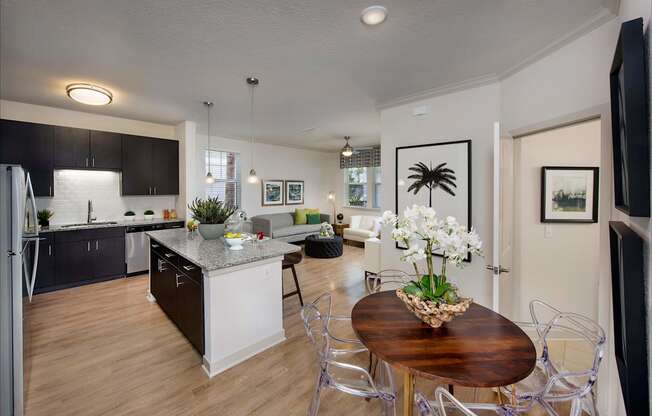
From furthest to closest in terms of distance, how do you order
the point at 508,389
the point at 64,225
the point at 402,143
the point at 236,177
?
the point at 236,177 < the point at 64,225 < the point at 402,143 < the point at 508,389

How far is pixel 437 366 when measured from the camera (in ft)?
3.76

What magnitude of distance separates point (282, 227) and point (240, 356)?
15.2 ft

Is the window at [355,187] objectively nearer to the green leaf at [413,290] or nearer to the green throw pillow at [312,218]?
the green throw pillow at [312,218]

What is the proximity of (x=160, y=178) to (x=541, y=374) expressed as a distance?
5625 millimetres

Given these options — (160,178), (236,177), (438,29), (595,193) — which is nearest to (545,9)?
(438,29)

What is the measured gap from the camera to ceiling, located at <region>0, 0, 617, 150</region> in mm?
1764

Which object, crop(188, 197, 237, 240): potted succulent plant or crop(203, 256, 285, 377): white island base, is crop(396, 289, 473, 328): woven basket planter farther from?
crop(188, 197, 237, 240): potted succulent plant

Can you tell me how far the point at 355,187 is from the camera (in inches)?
312

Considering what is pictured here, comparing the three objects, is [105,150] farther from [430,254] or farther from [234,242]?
[430,254]

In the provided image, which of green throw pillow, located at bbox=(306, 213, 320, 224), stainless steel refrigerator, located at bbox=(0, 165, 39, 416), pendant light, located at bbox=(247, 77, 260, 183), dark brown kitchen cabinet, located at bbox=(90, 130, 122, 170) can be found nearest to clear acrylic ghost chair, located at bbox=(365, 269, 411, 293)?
pendant light, located at bbox=(247, 77, 260, 183)

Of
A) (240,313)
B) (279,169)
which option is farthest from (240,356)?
(279,169)

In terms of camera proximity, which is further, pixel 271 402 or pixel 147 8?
pixel 271 402

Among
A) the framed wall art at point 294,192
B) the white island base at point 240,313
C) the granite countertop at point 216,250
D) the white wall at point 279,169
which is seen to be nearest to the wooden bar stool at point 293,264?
the granite countertop at point 216,250

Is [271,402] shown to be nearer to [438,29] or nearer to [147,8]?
[147,8]
